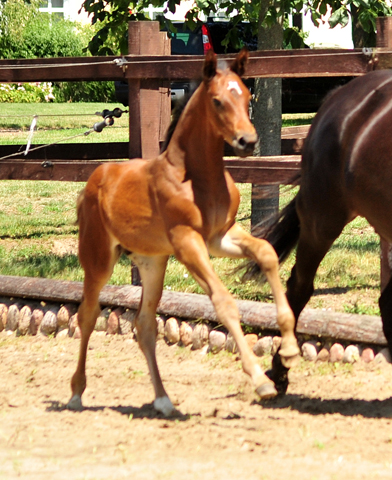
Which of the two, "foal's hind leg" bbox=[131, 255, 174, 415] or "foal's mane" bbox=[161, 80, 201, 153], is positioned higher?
"foal's mane" bbox=[161, 80, 201, 153]

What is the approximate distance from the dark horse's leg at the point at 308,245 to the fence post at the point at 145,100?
1550 mm

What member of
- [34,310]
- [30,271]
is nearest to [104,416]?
[34,310]

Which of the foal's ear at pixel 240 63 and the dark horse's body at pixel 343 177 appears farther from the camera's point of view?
the dark horse's body at pixel 343 177

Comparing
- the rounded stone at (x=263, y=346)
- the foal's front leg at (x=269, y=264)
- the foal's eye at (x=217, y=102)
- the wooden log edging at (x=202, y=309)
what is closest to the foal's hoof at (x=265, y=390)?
the foal's front leg at (x=269, y=264)

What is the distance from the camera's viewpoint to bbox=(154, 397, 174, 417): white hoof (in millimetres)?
4059

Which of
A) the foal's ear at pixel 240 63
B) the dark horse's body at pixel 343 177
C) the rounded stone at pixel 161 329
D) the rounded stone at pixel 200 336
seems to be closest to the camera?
the foal's ear at pixel 240 63

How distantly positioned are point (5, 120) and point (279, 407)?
15.7 meters

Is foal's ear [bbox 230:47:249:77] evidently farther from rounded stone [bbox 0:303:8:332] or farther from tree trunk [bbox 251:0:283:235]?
tree trunk [bbox 251:0:283:235]

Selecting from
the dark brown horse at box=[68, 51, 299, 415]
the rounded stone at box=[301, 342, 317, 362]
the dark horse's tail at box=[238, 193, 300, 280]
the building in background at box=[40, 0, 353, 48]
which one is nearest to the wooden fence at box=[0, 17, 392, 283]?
the dark horse's tail at box=[238, 193, 300, 280]

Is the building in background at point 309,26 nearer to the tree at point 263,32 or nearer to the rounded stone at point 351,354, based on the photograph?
the tree at point 263,32

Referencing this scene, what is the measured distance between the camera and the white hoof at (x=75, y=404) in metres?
4.22

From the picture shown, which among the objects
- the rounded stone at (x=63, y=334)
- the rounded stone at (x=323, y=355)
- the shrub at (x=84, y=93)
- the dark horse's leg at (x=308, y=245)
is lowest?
the rounded stone at (x=63, y=334)

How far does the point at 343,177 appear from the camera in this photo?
4219mm

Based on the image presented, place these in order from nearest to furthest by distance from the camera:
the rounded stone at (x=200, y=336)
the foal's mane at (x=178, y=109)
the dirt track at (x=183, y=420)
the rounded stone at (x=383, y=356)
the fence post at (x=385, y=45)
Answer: the dirt track at (x=183, y=420) < the foal's mane at (x=178, y=109) < the rounded stone at (x=383, y=356) < the fence post at (x=385, y=45) < the rounded stone at (x=200, y=336)
